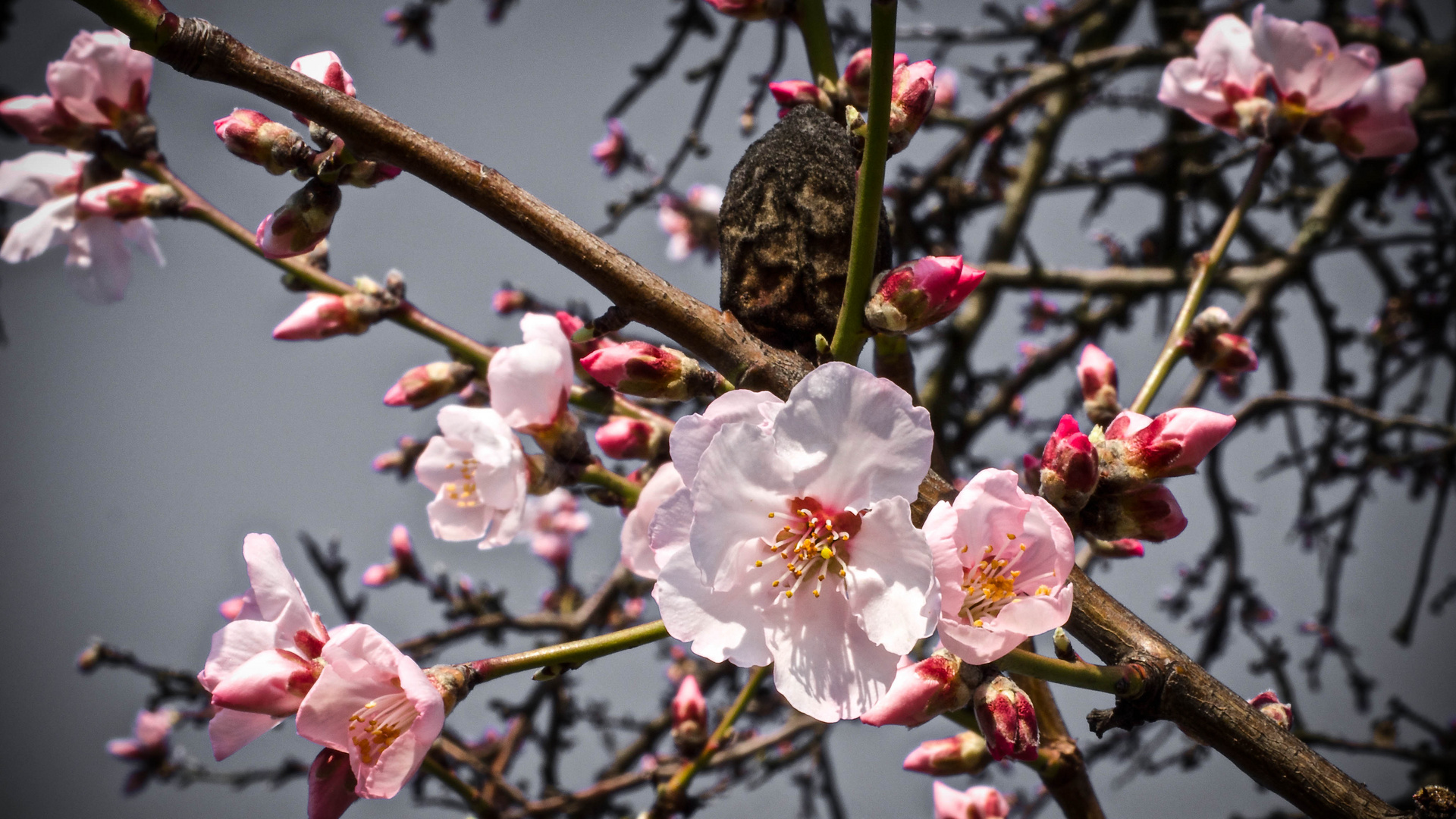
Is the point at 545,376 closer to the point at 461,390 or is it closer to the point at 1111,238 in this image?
the point at 461,390

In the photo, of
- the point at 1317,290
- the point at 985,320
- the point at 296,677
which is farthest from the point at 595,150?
the point at 296,677

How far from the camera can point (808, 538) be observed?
81 centimetres

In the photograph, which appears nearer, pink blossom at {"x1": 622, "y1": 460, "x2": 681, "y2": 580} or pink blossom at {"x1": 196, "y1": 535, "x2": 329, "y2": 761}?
pink blossom at {"x1": 196, "y1": 535, "x2": 329, "y2": 761}

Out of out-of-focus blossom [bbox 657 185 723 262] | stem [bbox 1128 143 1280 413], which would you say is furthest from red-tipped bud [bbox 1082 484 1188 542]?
out-of-focus blossom [bbox 657 185 723 262]

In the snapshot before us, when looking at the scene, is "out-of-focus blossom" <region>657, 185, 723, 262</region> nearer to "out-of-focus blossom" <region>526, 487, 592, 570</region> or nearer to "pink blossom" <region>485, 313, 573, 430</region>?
"out-of-focus blossom" <region>526, 487, 592, 570</region>

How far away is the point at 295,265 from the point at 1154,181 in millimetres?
3008

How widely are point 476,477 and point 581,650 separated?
0.46m

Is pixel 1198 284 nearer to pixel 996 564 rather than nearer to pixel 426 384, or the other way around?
pixel 996 564

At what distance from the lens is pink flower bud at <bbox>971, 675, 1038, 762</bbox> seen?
30.6 inches

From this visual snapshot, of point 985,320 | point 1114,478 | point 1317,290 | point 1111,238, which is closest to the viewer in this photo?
point 1114,478

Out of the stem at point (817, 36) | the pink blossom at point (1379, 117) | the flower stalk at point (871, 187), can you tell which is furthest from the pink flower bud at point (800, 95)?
the pink blossom at point (1379, 117)

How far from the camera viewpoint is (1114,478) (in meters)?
0.87

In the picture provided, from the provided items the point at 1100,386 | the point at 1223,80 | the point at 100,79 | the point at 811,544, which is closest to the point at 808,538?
the point at 811,544

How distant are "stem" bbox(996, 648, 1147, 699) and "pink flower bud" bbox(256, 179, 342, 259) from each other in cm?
84
